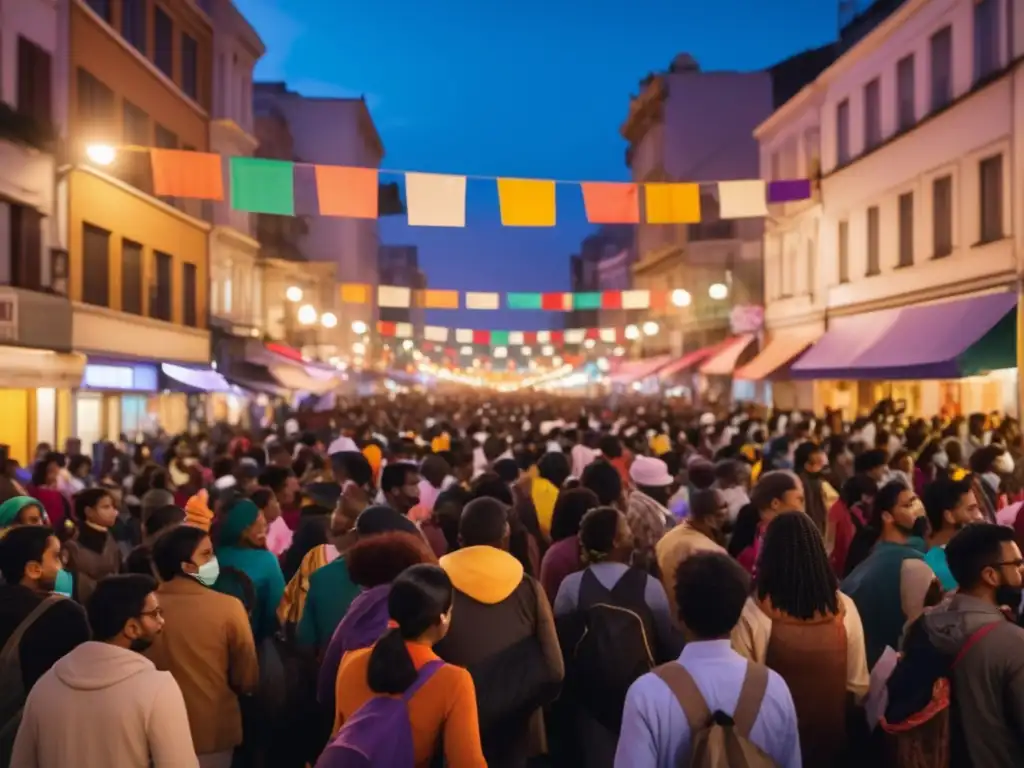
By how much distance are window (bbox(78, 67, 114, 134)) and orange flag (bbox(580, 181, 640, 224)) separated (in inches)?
450

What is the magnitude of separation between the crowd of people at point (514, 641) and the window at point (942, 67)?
57.8 feet

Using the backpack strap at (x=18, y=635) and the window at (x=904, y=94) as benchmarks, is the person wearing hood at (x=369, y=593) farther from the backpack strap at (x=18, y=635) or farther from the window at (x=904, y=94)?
the window at (x=904, y=94)

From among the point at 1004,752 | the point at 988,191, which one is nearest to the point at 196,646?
the point at 1004,752

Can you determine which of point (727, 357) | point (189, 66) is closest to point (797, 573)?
point (189, 66)

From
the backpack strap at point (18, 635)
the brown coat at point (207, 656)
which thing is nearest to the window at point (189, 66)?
the brown coat at point (207, 656)

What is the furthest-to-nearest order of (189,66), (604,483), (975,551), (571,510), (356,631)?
(189,66) → (604,483) → (571,510) → (356,631) → (975,551)

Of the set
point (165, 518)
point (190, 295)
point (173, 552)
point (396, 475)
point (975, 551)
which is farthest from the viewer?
point (190, 295)

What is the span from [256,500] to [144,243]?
22.3 meters

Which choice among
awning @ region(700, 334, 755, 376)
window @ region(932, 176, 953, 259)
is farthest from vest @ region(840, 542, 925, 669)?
awning @ region(700, 334, 755, 376)

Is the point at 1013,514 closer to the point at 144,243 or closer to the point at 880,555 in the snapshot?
the point at 880,555

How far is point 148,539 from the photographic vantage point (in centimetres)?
769

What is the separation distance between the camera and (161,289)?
30328 mm

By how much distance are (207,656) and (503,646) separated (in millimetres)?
1333

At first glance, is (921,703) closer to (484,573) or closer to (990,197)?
(484,573)
